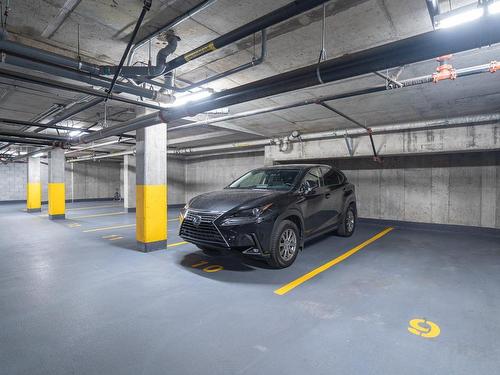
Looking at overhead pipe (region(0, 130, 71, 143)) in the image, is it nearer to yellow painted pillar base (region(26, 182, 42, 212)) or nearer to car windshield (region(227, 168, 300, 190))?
car windshield (region(227, 168, 300, 190))

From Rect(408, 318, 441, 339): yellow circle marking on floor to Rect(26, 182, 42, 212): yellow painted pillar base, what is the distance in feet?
49.5

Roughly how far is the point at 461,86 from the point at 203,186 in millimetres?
11306

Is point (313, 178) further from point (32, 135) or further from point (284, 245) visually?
point (32, 135)

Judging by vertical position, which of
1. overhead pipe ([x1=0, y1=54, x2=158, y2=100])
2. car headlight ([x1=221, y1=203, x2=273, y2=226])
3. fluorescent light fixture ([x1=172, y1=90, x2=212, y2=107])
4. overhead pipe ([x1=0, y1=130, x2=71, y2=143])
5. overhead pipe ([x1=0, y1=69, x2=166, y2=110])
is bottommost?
car headlight ([x1=221, y1=203, x2=273, y2=226])

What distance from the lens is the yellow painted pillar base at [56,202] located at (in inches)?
393

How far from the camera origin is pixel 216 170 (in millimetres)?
13430

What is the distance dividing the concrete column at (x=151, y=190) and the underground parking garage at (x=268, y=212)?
0.12ft

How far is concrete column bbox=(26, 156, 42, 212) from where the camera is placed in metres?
12.4

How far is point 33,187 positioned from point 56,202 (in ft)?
12.4

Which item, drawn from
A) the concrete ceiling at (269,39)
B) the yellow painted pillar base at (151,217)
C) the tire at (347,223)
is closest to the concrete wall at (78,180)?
the concrete ceiling at (269,39)

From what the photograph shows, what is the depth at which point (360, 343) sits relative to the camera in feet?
7.70

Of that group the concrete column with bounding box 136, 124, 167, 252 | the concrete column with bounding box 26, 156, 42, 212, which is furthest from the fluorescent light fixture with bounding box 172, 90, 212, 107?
the concrete column with bounding box 26, 156, 42, 212

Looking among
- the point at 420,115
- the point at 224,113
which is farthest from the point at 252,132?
the point at 420,115

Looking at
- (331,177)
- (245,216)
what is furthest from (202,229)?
(331,177)
